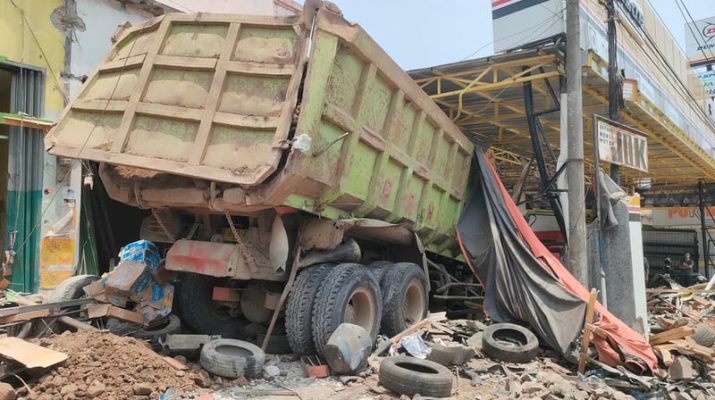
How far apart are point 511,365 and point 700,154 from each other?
42.6ft

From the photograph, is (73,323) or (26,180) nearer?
(73,323)

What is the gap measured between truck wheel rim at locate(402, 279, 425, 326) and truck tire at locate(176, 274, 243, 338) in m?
1.94

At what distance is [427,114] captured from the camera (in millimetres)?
6508

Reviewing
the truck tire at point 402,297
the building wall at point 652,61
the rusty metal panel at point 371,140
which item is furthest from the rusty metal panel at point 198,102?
the building wall at point 652,61

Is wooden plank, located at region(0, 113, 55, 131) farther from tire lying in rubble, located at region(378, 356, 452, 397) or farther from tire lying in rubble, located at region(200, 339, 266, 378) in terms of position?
tire lying in rubble, located at region(378, 356, 452, 397)

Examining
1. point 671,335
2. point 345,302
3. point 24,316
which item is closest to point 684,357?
point 671,335

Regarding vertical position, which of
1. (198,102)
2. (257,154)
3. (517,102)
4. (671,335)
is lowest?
(671,335)

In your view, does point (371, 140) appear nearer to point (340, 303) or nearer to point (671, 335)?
point (340, 303)

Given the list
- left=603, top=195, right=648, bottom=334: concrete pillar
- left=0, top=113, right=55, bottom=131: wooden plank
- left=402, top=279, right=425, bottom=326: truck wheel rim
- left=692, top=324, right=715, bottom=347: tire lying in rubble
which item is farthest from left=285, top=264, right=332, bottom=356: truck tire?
left=692, top=324, right=715, bottom=347: tire lying in rubble

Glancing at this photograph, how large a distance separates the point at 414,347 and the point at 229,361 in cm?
196

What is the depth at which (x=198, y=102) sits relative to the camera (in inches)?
182

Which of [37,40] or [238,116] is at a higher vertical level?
[37,40]

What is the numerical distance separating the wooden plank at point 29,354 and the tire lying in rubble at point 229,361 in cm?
99

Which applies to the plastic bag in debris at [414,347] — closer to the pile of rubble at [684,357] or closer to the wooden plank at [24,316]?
the pile of rubble at [684,357]
